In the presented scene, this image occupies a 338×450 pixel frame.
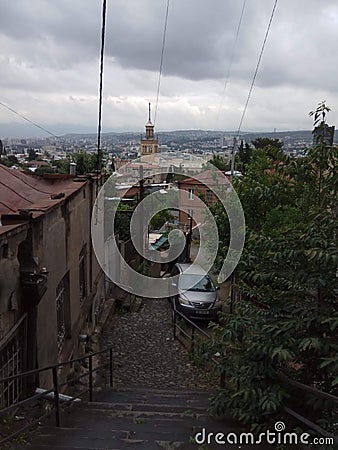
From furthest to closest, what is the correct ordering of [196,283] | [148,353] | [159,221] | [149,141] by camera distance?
[159,221], [149,141], [196,283], [148,353]

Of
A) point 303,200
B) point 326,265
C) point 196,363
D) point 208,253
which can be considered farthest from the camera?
point 208,253

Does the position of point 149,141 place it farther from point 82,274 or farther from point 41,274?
point 41,274


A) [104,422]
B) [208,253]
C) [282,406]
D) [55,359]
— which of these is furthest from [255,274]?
[208,253]

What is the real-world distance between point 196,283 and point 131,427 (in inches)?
309

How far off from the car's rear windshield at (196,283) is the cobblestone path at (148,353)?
895 millimetres

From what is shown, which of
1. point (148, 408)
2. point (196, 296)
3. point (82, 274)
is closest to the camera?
point (148, 408)

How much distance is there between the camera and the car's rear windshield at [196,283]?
40.3 ft

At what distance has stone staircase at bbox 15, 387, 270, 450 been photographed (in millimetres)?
4086

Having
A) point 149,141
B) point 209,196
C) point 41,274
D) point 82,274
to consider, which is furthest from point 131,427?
point 149,141

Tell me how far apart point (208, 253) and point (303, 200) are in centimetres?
827

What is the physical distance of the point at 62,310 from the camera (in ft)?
23.8

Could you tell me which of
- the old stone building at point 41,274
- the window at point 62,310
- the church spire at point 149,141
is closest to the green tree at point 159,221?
the church spire at point 149,141

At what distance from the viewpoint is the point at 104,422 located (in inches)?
191

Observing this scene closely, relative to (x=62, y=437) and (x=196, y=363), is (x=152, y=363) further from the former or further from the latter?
(x=62, y=437)
